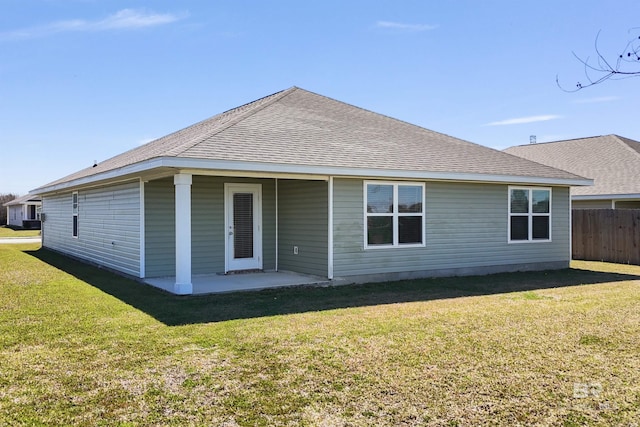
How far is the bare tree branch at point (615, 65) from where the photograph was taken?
328 cm

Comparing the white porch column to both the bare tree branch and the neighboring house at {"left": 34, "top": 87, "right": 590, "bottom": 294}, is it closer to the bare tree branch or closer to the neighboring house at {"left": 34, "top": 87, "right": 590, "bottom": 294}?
the neighboring house at {"left": 34, "top": 87, "right": 590, "bottom": 294}

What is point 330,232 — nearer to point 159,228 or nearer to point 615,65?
point 159,228

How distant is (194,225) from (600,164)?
16.5m

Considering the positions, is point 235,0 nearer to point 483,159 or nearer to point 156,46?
point 156,46

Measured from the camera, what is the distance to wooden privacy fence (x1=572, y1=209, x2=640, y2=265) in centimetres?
1565

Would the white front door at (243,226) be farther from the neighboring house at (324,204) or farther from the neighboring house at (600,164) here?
the neighboring house at (600,164)

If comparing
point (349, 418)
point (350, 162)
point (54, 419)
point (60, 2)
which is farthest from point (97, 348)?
point (60, 2)

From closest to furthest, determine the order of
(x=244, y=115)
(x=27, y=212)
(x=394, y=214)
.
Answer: (x=394, y=214) → (x=244, y=115) → (x=27, y=212)

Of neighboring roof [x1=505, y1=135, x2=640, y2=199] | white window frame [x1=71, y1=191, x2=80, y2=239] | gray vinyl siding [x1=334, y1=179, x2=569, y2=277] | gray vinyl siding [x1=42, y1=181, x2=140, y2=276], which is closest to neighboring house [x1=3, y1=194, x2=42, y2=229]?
gray vinyl siding [x1=42, y1=181, x2=140, y2=276]

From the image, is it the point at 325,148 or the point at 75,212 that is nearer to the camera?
the point at 325,148

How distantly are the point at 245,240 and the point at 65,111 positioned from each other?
38.7 ft

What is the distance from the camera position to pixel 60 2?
36.5ft

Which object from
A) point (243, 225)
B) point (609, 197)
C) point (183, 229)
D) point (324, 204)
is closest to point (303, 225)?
point (324, 204)

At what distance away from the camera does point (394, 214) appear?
37.8 feet
